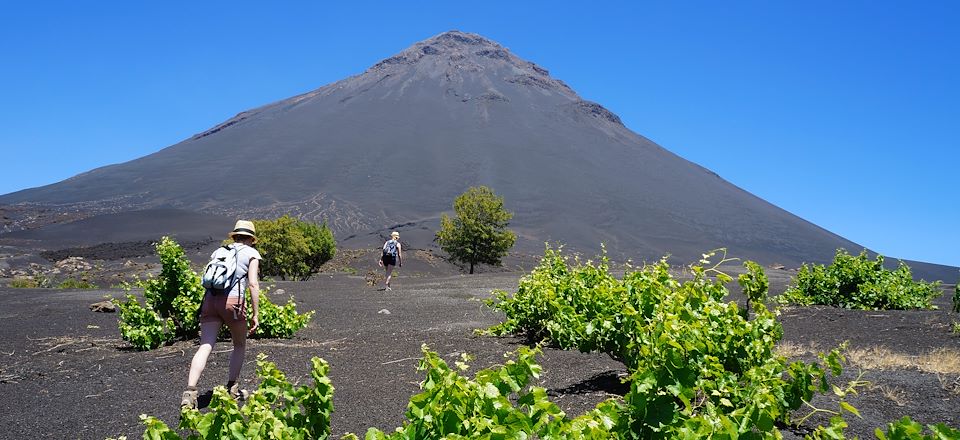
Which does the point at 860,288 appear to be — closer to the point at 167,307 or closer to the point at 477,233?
the point at 167,307

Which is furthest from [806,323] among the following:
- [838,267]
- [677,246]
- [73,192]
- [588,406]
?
[73,192]

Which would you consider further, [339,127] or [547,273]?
[339,127]

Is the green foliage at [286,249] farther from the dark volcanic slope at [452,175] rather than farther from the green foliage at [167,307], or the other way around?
the dark volcanic slope at [452,175]

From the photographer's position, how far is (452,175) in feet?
376

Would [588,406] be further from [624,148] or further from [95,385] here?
[624,148]

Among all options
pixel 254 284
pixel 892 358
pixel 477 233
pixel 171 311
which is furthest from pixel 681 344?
pixel 477 233

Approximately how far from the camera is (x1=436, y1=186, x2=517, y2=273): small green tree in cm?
3070

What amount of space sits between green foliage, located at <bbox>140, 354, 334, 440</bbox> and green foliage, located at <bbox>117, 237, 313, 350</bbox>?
4.80 metres

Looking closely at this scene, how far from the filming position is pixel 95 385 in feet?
17.8

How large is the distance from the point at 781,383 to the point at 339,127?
140781mm

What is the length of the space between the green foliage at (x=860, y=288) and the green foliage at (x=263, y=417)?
982cm

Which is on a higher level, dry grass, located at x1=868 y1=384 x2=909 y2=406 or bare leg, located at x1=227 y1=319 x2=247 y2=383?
bare leg, located at x1=227 y1=319 x2=247 y2=383

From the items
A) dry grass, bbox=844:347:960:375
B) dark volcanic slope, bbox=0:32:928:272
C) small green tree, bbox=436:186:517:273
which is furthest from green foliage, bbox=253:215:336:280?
dark volcanic slope, bbox=0:32:928:272

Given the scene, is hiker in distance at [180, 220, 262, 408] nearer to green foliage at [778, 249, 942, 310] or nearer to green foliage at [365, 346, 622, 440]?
green foliage at [365, 346, 622, 440]
